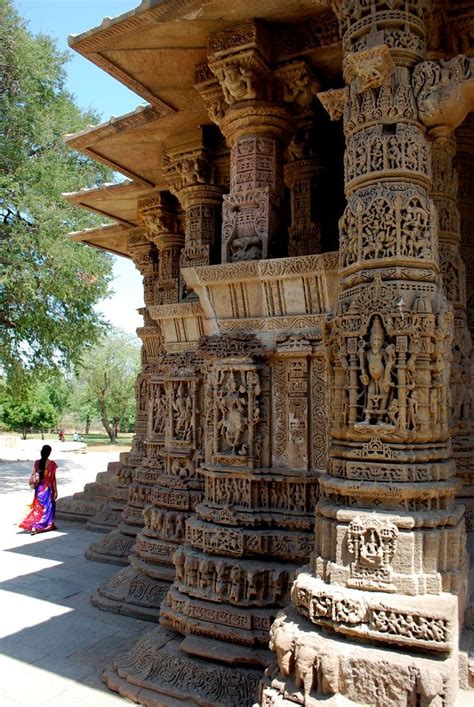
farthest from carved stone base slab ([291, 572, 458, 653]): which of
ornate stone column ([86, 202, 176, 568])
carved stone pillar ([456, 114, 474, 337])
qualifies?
carved stone pillar ([456, 114, 474, 337])

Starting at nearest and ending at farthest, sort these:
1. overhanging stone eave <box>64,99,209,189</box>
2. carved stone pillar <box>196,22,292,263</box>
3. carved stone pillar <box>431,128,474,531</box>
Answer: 1. carved stone pillar <box>196,22,292,263</box>
2. carved stone pillar <box>431,128,474,531</box>
3. overhanging stone eave <box>64,99,209,189</box>

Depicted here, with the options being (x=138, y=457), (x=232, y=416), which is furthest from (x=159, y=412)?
(x=232, y=416)

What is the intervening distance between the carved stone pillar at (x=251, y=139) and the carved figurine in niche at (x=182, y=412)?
172 centimetres

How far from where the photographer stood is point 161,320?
6.23 metres

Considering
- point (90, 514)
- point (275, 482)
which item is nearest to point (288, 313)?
point (275, 482)

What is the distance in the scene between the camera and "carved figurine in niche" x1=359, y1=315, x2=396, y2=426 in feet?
9.69

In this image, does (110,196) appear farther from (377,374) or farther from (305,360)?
(377,374)

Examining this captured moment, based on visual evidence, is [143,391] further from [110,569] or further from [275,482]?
[275,482]

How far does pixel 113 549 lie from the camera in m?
7.00

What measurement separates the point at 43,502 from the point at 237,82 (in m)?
7.50

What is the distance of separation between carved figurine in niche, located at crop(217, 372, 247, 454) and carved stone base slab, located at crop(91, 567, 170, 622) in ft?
6.47

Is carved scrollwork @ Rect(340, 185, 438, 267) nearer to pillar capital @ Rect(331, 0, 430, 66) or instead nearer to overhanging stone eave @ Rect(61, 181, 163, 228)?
pillar capital @ Rect(331, 0, 430, 66)

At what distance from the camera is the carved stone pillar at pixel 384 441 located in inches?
103

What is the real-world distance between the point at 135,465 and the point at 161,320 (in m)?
2.76
